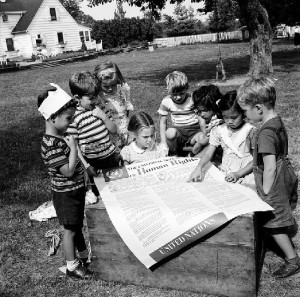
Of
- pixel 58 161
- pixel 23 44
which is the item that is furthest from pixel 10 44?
pixel 58 161

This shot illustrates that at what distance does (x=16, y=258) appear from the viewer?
3309 mm

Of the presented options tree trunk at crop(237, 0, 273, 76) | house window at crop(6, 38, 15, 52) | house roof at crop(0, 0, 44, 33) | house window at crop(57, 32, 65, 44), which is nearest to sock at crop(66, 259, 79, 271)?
tree trunk at crop(237, 0, 273, 76)

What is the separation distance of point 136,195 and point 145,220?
1.01ft

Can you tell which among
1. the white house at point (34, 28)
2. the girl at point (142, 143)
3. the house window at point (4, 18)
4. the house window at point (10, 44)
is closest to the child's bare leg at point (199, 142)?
the girl at point (142, 143)

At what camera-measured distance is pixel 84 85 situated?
10.4ft

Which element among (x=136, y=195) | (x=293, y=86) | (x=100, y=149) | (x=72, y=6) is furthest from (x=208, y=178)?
(x=72, y=6)

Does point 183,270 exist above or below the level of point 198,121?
below

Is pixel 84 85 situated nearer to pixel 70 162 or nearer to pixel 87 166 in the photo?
pixel 87 166

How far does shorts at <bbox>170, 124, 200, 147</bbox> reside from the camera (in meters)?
4.59

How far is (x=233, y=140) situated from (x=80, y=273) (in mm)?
1637

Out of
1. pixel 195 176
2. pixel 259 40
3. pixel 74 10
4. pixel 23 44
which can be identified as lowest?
pixel 195 176

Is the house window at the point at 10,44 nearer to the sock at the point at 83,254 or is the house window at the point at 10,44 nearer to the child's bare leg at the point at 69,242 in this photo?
the sock at the point at 83,254

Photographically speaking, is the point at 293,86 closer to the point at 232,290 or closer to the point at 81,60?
the point at 232,290

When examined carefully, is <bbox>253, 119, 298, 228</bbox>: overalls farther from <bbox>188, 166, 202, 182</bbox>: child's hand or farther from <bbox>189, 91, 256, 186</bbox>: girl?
<bbox>188, 166, 202, 182</bbox>: child's hand
